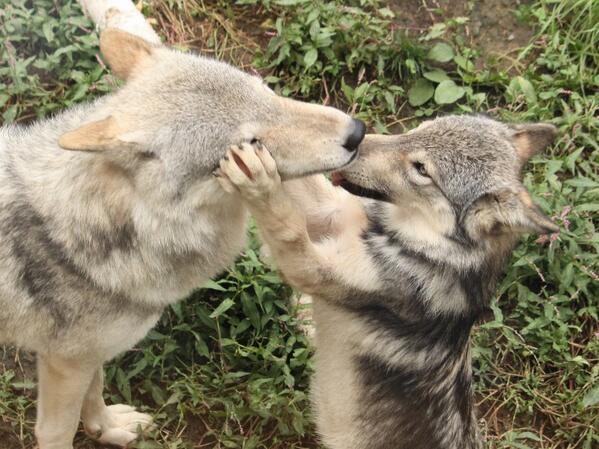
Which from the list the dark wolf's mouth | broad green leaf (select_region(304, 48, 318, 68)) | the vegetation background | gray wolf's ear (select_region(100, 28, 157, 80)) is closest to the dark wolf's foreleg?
the dark wolf's mouth

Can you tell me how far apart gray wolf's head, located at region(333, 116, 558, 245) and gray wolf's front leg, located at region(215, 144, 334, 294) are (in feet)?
1.18

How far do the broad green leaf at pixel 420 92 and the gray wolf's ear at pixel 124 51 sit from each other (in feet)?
9.22

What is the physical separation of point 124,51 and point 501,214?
1990 mm

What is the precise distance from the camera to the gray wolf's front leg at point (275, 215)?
3.20 metres

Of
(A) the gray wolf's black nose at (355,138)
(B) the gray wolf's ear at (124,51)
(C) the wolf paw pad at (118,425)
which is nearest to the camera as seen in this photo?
(A) the gray wolf's black nose at (355,138)

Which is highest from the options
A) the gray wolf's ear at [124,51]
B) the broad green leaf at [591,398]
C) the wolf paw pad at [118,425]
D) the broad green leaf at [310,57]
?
the gray wolf's ear at [124,51]

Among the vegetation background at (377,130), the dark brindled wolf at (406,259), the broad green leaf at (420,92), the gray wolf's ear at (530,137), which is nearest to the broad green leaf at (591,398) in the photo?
the vegetation background at (377,130)

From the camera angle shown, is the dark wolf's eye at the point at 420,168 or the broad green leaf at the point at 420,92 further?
the broad green leaf at the point at 420,92

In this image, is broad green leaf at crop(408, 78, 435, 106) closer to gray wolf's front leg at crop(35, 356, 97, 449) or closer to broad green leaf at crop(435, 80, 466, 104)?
broad green leaf at crop(435, 80, 466, 104)

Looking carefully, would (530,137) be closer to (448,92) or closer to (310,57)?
(448,92)

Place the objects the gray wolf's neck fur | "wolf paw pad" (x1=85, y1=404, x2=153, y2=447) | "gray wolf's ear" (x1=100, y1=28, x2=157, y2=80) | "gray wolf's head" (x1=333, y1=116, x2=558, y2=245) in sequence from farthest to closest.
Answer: "wolf paw pad" (x1=85, y1=404, x2=153, y2=447), the gray wolf's neck fur, "gray wolf's head" (x1=333, y1=116, x2=558, y2=245), "gray wolf's ear" (x1=100, y1=28, x2=157, y2=80)

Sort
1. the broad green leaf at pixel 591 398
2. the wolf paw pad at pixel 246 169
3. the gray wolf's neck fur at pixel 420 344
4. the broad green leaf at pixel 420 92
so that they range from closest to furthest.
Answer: the wolf paw pad at pixel 246 169
the gray wolf's neck fur at pixel 420 344
the broad green leaf at pixel 591 398
the broad green leaf at pixel 420 92

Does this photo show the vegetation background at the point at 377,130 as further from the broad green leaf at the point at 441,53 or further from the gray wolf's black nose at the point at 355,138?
the gray wolf's black nose at the point at 355,138

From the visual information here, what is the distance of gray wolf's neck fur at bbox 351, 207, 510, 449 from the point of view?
3803mm
